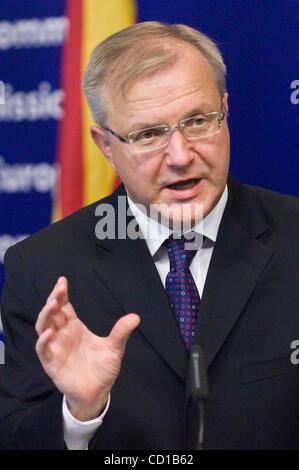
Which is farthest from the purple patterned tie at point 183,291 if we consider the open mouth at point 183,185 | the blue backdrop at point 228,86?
the blue backdrop at point 228,86

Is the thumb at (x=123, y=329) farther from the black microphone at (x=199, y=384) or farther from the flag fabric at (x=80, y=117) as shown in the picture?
the flag fabric at (x=80, y=117)

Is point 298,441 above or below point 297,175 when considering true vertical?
below

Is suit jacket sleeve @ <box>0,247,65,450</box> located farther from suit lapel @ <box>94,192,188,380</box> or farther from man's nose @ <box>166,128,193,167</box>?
man's nose @ <box>166,128,193,167</box>

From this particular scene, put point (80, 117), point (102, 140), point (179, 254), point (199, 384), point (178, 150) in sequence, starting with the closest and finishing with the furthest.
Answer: point (199, 384) < point (178, 150) < point (179, 254) < point (102, 140) < point (80, 117)

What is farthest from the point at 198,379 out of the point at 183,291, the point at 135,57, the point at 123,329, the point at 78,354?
the point at 135,57

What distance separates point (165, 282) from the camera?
1.90m

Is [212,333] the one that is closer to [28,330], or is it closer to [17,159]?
[28,330]

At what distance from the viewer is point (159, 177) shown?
1.86 m

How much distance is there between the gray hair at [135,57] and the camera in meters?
1.85

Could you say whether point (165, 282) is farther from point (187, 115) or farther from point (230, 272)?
point (187, 115)

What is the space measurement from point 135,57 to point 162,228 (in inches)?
19.1

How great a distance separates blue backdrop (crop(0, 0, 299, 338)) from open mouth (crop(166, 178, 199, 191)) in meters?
0.64

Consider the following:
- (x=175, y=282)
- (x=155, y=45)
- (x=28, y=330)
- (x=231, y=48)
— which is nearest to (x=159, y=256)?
(x=175, y=282)

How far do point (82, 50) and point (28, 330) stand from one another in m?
1.10
